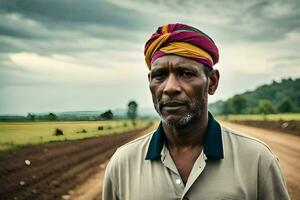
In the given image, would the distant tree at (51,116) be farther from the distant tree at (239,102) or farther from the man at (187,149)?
the distant tree at (239,102)

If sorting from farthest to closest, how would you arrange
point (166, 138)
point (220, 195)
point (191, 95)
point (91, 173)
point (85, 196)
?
point (91, 173) < point (85, 196) < point (166, 138) < point (191, 95) < point (220, 195)

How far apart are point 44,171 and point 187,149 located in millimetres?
6014

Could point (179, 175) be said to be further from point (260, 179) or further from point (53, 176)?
point (53, 176)

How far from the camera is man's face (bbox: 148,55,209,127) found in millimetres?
1626

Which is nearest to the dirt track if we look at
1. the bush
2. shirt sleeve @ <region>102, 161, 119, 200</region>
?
the bush

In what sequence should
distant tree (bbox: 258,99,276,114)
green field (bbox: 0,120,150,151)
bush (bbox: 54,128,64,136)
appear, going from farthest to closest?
1. distant tree (bbox: 258,99,276,114)
2. green field (bbox: 0,120,150,151)
3. bush (bbox: 54,128,64,136)

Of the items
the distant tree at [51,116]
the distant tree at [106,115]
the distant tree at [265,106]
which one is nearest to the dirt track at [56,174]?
the distant tree at [51,116]

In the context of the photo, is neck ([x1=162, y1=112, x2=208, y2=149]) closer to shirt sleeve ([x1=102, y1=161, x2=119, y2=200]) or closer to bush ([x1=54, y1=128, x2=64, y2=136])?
shirt sleeve ([x1=102, y1=161, x2=119, y2=200])

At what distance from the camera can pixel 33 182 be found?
260 inches

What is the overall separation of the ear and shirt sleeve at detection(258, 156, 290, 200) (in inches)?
15.3

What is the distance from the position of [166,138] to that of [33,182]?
529 centimetres

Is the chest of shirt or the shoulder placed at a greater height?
the shoulder

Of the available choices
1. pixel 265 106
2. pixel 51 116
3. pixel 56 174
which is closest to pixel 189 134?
pixel 51 116

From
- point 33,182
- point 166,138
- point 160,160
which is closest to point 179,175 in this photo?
point 160,160
